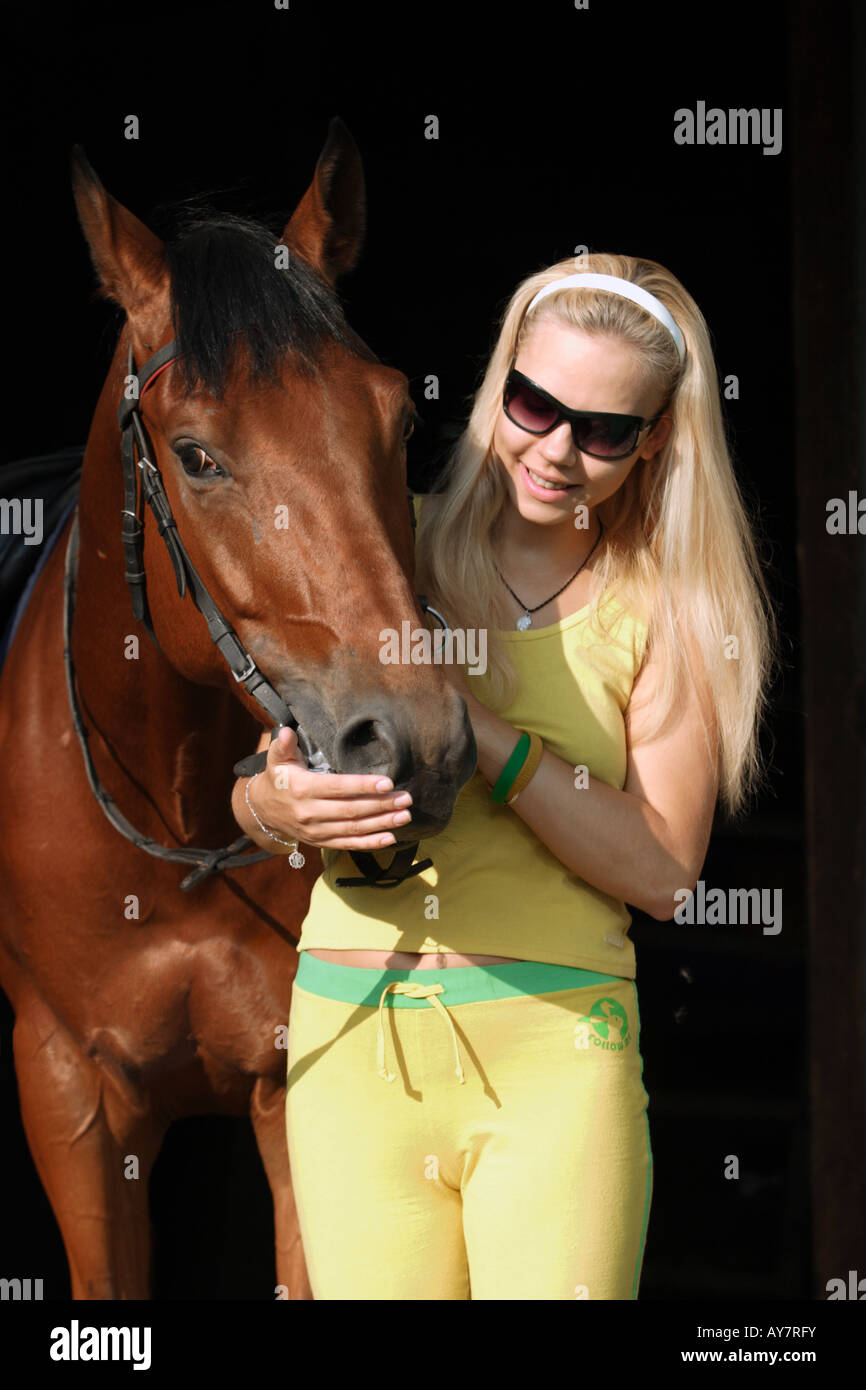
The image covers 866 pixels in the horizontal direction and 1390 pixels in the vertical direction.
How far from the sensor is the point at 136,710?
1922 mm

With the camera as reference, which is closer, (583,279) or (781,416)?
(583,279)

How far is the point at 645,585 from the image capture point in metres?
1.52

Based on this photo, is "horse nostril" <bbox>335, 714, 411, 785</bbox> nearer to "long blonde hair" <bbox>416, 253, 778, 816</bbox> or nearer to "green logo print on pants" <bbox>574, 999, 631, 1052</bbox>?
"long blonde hair" <bbox>416, 253, 778, 816</bbox>

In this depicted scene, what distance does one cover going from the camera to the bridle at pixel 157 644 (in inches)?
54.7

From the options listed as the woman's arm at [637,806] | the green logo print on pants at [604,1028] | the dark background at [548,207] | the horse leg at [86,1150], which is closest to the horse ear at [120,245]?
the woman's arm at [637,806]

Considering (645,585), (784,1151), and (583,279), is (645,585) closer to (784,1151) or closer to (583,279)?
(583,279)

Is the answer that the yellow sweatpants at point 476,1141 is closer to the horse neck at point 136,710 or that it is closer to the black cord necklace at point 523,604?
the black cord necklace at point 523,604

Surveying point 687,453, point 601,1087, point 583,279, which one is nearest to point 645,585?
point 687,453

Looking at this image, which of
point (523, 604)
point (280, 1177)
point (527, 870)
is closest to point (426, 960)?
point (527, 870)

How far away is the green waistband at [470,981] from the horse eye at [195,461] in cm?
58

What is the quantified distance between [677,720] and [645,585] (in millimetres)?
168

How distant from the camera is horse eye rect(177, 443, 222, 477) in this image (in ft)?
4.79

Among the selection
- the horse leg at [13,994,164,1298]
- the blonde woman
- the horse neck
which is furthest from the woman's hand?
the horse leg at [13,994,164,1298]
